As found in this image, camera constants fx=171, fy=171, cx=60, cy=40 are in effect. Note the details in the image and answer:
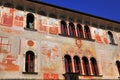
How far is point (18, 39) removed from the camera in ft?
34.9

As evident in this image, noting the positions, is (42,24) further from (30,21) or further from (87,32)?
(87,32)

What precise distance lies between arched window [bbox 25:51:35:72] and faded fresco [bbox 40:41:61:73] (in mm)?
616

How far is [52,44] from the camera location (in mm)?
11656

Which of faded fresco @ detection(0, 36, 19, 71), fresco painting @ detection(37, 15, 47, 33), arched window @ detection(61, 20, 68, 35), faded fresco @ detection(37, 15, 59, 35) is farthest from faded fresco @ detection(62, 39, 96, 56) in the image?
faded fresco @ detection(0, 36, 19, 71)

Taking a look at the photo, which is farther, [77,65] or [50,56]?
[77,65]

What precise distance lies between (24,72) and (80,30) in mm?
5981

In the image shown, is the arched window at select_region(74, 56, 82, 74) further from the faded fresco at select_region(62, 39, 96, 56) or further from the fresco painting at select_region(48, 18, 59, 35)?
the fresco painting at select_region(48, 18, 59, 35)

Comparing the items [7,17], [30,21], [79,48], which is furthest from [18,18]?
[79,48]

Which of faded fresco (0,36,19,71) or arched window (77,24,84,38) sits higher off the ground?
arched window (77,24,84,38)

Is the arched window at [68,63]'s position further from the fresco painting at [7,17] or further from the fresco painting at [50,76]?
the fresco painting at [7,17]

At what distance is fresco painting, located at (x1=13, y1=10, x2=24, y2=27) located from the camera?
11.1 m

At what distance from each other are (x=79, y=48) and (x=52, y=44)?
7.22ft

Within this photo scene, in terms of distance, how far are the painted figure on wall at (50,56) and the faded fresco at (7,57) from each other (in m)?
1.78

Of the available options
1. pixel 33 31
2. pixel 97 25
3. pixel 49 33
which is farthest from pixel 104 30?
pixel 33 31
